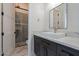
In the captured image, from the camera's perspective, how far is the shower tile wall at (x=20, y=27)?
5.74 meters

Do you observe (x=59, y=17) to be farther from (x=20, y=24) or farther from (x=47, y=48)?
(x=20, y=24)

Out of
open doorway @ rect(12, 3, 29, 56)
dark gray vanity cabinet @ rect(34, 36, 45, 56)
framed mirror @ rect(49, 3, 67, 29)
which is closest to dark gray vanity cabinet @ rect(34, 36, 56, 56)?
dark gray vanity cabinet @ rect(34, 36, 45, 56)

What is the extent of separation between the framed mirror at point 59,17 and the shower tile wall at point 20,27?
2526 mm

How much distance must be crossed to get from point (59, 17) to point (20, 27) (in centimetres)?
329

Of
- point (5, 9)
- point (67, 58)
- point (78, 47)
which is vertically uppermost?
point (5, 9)

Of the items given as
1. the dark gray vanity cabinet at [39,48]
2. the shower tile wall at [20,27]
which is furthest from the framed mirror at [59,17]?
the shower tile wall at [20,27]

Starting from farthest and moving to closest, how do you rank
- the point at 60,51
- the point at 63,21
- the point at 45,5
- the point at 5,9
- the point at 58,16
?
the point at 45,5 < the point at 5,9 < the point at 58,16 < the point at 63,21 < the point at 60,51

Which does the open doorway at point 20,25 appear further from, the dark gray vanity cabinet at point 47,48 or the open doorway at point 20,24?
the dark gray vanity cabinet at point 47,48

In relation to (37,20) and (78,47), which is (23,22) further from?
(78,47)

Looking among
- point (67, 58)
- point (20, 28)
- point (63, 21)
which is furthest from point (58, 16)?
point (20, 28)

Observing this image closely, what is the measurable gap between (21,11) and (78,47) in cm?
511

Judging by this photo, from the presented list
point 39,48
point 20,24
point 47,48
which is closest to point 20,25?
point 20,24

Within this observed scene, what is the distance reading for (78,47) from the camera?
1.19 metres

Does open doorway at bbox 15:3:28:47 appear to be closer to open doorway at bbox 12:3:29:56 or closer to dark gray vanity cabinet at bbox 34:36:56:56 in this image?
open doorway at bbox 12:3:29:56
